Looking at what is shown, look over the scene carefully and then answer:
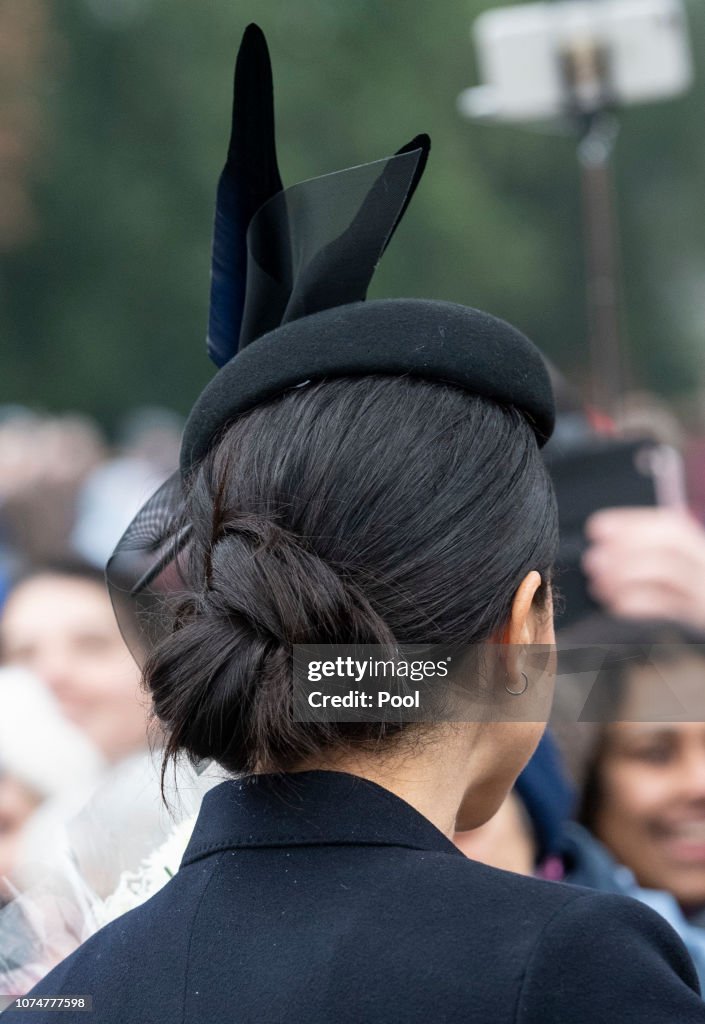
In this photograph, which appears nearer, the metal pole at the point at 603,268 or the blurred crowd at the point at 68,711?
the blurred crowd at the point at 68,711

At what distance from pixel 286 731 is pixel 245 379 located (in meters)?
0.29

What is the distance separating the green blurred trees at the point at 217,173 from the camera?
1527 cm

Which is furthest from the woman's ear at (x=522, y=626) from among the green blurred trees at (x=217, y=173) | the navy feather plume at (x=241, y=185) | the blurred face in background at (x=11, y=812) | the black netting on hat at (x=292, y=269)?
the green blurred trees at (x=217, y=173)

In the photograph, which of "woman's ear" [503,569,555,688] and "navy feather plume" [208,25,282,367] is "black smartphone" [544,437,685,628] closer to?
"navy feather plume" [208,25,282,367]

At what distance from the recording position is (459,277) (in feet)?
55.8

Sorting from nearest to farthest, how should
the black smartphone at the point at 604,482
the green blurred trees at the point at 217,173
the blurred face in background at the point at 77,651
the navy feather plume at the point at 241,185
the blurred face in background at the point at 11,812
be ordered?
the navy feather plume at the point at 241,185 < the blurred face in background at the point at 11,812 < the blurred face in background at the point at 77,651 < the black smartphone at the point at 604,482 < the green blurred trees at the point at 217,173

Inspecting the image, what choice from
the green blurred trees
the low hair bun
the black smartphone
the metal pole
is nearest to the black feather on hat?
the low hair bun

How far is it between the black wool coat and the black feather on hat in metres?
0.25

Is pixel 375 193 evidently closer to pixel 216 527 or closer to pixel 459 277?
pixel 216 527

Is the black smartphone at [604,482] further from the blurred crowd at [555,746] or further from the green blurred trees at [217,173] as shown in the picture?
the green blurred trees at [217,173]

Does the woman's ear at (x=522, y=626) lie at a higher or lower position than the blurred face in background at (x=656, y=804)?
higher

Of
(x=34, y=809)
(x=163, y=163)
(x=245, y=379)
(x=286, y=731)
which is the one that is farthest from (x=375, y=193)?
(x=163, y=163)

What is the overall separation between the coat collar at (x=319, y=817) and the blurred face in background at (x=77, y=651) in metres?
1.05

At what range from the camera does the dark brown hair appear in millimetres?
887
